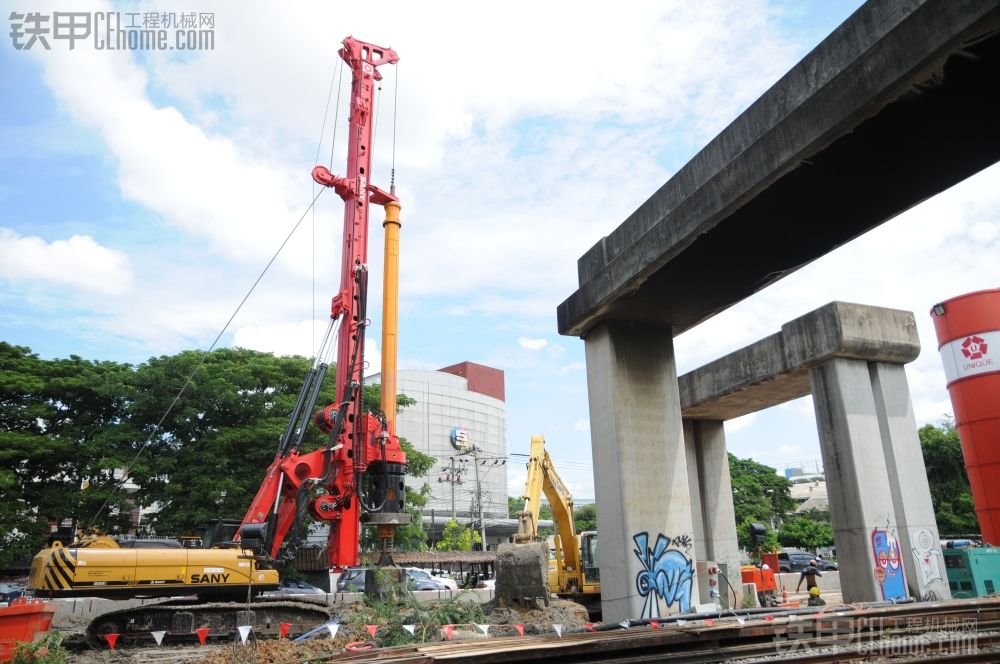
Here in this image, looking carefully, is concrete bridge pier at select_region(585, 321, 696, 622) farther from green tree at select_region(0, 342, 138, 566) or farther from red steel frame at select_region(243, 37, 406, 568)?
green tree at select_region(0, 342, 138, 566)

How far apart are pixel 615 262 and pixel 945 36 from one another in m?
5.66

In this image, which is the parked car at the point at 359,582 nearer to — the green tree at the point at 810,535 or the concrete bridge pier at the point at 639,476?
the concrete bridge pier at the point at 639,476

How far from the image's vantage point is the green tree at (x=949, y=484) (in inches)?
1385

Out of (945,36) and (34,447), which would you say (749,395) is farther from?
(34,447)

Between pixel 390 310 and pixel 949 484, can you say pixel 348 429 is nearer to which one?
pixel 390 310

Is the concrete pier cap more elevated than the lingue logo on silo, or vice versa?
the lingue logo on silo

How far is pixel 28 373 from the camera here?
2373 cm

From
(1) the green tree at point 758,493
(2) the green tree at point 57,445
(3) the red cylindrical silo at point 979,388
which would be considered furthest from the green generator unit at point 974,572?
(1) the green tree at point 758,493

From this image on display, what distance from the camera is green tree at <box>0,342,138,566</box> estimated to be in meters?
21.2

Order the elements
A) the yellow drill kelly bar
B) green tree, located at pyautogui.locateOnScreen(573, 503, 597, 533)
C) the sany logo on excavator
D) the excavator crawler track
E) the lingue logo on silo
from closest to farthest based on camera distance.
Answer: the excavator crawler track < the sany logo on excavator < the yellow drill kelly bar < the lingue logo on silo < green tree, located at pyautogui.locateOnScreen(573, 503, 597, 533)

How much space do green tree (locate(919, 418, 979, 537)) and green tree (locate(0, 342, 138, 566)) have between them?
125ft

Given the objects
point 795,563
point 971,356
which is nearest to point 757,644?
point 971,356

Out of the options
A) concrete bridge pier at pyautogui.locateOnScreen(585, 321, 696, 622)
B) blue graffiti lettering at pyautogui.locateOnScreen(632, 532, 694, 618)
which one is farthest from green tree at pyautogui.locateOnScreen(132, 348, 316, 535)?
blue graffiti lettering at pyautogui.locateOnScreen(632, 532, 694, 618)

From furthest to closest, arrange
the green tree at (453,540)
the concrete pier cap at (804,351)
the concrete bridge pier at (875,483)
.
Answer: the green tree at (453,540), the concrete pier cap at (804,351), the concrete bridge pier at (875,483)
